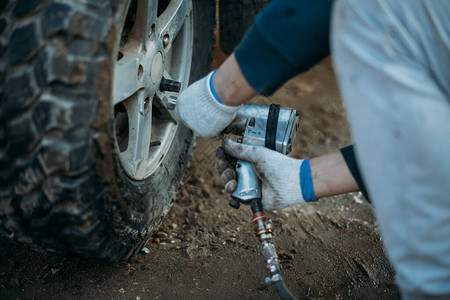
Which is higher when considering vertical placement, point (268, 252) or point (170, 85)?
point (170, 85)

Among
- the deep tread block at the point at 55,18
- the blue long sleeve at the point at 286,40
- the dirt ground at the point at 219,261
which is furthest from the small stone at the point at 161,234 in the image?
the deep tread block at the point at 55,18

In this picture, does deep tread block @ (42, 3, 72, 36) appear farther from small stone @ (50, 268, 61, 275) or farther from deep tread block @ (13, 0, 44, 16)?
small stone @ (50, 268, 61, 275)

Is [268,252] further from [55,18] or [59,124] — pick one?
[55,18]

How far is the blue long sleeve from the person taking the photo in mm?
1157

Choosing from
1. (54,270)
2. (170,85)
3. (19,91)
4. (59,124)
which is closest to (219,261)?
(54,270)

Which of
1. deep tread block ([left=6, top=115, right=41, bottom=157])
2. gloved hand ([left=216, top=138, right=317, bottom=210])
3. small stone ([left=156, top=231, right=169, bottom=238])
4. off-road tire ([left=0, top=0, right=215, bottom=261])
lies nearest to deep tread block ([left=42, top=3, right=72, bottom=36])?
off-road tire ([left=0, top=0, right=215, bottom=261])

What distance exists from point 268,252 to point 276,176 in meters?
0.28

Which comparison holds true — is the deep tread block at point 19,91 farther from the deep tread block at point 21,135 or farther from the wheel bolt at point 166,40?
the wheel bolt at point 166,40

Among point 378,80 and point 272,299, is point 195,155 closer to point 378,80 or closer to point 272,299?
point 272,299

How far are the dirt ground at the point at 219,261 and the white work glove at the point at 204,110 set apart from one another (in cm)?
55

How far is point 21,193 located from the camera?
1237mm

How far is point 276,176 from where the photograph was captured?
1604 mm

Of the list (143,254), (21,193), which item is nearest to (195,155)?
(143,254)

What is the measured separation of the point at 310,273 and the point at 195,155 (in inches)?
40.9
